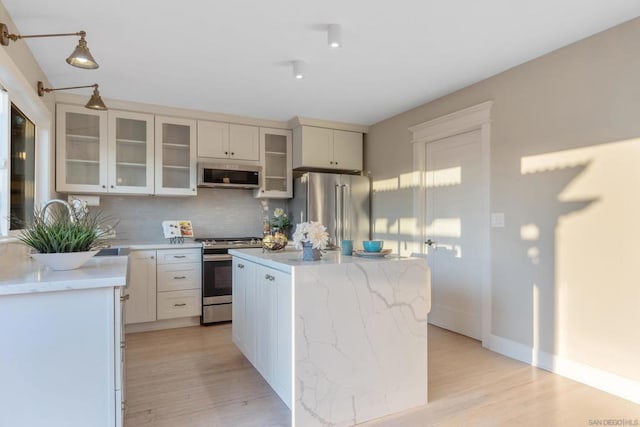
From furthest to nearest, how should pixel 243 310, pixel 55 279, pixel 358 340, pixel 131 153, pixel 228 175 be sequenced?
pixel 228 175 → pixel 131 153 → pixel 243 310 → pixel 358 340 → pixel 55 279

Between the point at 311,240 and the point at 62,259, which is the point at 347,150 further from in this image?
the point at 62,259

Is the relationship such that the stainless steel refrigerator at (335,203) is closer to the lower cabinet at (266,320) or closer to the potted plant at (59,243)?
the lower cabinet at (266,320)

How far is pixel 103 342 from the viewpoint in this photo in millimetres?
1526

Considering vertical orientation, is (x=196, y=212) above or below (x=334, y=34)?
below

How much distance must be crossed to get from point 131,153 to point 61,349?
310 cm

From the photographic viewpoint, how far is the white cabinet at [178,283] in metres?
3.95

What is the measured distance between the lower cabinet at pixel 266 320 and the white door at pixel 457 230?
6.91ft

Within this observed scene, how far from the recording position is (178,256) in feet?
13.3

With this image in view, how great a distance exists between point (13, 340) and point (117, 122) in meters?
3.18

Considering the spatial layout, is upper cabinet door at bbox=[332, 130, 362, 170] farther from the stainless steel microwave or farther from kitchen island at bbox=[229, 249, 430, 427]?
kitchen island at bbox=[229, 249, 430, 427]

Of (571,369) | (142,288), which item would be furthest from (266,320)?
(571,369)

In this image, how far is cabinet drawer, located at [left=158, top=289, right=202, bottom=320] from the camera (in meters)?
3.95

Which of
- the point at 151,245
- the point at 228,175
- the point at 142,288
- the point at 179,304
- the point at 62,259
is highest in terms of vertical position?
the point at 228,175

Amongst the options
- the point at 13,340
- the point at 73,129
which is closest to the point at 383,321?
the point at 13,340
